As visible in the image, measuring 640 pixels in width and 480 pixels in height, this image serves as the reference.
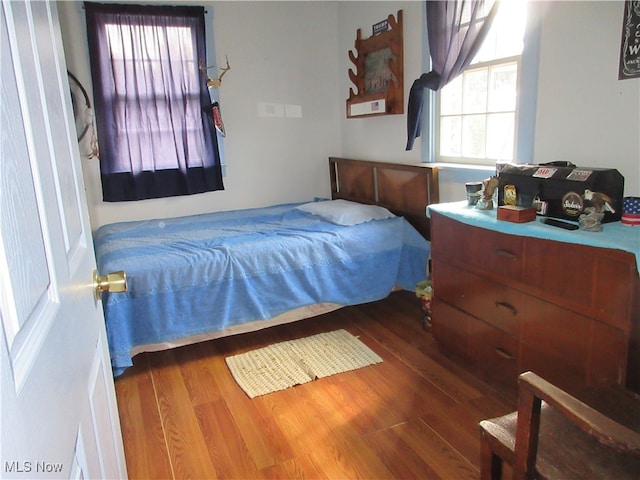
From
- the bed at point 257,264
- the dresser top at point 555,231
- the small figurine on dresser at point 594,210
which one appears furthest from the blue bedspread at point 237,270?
the small figurine on dresser at point 594,210

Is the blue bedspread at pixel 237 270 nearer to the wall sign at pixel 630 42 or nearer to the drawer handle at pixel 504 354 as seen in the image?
the drawer handle at pixel 504 354

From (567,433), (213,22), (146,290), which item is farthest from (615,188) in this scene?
(213,22)

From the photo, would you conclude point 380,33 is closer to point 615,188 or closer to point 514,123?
point 514,123

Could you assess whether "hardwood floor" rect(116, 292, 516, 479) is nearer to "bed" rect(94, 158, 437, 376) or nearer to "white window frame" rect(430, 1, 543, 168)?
"bed" rect(94, 158, 437, 376)

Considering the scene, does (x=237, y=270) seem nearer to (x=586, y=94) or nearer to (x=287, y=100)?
(x=586, y=94)

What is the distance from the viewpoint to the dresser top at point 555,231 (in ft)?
5.36

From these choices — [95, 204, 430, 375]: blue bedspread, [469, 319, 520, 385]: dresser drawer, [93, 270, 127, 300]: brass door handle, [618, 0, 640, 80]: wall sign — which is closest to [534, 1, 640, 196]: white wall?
[618, 0, 640, 80]: wall sign

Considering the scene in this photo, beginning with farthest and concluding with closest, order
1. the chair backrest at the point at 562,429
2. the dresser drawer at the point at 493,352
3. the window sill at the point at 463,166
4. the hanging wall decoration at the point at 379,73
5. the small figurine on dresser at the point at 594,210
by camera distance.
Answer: the hanging wall decoration at the point at 379,73 → the window sill at the point at 463,166 → the dresser drawer at the point at 493,352 → the small figurine on dresser at the point at 594,210 → the chair backrest at the point at 562,429

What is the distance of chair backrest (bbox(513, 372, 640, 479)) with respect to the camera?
903mm

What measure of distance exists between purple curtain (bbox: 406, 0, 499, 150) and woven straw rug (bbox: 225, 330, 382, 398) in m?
1.63

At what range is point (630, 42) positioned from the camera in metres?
1.93

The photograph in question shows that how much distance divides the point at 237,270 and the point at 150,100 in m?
1.78

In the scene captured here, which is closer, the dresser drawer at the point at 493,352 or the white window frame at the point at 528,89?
the dresser drawer at the point at 493,352

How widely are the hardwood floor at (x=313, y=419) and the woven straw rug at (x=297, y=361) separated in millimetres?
56
